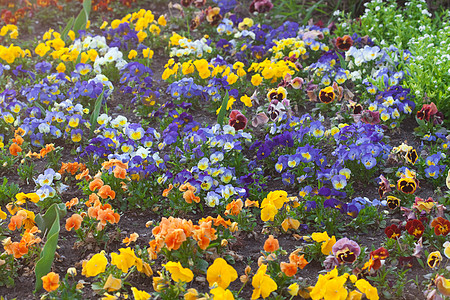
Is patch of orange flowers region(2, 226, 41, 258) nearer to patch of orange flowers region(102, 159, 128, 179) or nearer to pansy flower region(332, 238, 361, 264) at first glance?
patch of orange flowers region(102, 159, 128, 179)

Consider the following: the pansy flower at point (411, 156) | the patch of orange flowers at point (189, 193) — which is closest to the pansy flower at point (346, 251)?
the patch of orange flowers at point (189, 193)

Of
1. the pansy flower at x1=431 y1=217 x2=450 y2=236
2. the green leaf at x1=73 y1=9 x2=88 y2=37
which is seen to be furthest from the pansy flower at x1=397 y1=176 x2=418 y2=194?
the green leaf at x1=73 y1=9 x2=88 y2=37

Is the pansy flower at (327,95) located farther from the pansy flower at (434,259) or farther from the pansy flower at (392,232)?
the pansy flower at (434,259)

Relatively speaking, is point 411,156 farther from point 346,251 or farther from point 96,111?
point 96,111

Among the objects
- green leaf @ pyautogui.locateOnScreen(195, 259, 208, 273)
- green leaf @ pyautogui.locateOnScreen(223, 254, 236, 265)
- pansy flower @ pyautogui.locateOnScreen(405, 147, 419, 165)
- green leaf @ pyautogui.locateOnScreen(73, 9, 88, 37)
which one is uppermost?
green leaf @ pyautogui.locateOnScreen(73, 9, 88, 37)

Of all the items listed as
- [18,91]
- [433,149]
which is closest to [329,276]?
[433,149]

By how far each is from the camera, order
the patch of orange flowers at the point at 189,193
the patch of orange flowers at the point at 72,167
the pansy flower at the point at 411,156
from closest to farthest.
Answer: the patch of orange flowers at the point at 189,193
the pansy flower at the point at 411,156
the patch of orange flowers at the point at 72,167

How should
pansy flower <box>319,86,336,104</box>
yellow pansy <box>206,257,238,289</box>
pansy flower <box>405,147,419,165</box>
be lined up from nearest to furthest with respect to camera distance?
yellow pansy <box>206,257,238,289</box> → pansy flower <box>405,147,419,165</box> → pansy flower <box>319,86,336,104</box>

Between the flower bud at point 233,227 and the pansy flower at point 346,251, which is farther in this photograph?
the flower bud at point 233,227

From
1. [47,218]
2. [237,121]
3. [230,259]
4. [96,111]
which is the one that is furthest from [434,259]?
[96,111]

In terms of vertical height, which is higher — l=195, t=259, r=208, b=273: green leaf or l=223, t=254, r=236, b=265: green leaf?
l=195, t=259, r=208, b=273: green leaf

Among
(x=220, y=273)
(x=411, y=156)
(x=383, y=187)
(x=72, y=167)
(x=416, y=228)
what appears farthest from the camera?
(x=72, y=167)

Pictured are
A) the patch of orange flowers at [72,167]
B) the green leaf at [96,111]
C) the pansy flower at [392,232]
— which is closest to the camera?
the pansy flower at [392,232]

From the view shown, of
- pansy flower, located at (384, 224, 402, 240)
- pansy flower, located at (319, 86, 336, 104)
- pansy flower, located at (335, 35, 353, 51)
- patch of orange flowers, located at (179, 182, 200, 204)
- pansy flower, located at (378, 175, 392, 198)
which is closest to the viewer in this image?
pansy flower, located at (384, 224, 402, 240)
